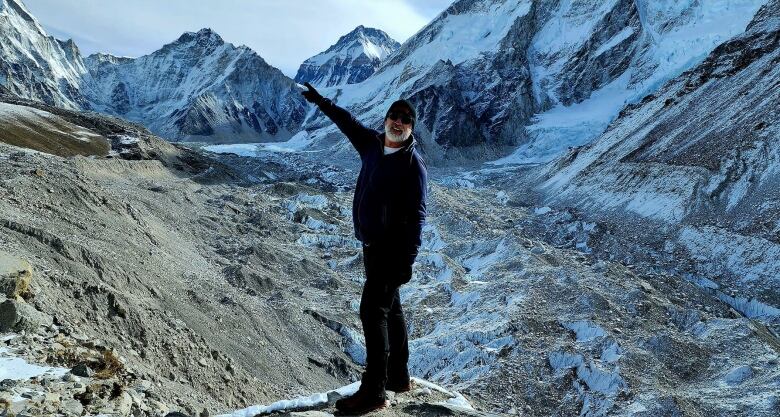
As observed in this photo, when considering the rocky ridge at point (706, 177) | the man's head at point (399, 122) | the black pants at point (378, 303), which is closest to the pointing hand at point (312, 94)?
the man's head at point (399, 122)

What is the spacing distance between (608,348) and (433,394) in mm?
12486

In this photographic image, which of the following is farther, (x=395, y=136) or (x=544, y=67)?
(x=544, y=67)

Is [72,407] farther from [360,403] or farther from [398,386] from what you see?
[398,386]

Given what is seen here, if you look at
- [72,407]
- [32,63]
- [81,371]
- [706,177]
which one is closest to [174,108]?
[32,63]

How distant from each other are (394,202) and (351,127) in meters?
1.04

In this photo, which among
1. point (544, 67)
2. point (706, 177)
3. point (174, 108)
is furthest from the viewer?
point (174, 108)

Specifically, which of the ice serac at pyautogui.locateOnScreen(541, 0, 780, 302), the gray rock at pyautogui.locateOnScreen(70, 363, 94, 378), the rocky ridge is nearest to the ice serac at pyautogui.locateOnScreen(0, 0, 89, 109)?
the ice serac at pyautogui.locateOnScreen(541, 0, 780, 302)

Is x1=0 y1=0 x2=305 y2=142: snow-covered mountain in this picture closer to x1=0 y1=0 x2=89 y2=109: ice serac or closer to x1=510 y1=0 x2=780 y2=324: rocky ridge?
x1=0 y1=0 x2=89 y2=109: ice serac

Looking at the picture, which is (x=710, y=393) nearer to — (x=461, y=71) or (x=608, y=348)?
(x=608, y=348)

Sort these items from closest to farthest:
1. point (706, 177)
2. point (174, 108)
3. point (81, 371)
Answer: point (81, 371)
point (706, 177)
point (174, 108)

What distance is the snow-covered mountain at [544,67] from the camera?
103m

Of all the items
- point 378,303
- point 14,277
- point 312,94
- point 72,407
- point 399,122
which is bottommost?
point 72,407

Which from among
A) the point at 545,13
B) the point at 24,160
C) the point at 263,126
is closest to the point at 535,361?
the point at 24,160

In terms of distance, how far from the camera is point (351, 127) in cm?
601
